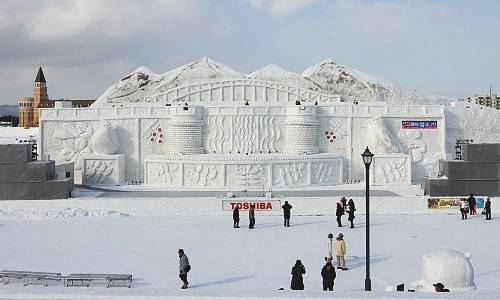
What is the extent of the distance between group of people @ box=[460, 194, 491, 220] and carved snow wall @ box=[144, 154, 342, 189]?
346 inches

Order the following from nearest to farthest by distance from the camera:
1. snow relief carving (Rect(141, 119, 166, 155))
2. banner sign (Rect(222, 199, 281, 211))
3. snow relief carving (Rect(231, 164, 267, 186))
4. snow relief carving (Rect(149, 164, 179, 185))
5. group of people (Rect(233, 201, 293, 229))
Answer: group of people (Rect(233, 201, 293, 229)) < banner sign (Rect(222, 199, 281, 211)) < snow relief carving (Rect(231, 164, 267, 186)) < snow relief carving (Rect(149, 164, 179, 185)) < snow relief carving (Rect(141, 119, 166, 155))

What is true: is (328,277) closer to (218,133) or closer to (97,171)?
(218,133)

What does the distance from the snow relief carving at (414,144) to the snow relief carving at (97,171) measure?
58.6 feet

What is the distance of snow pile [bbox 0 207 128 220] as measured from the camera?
23969mm

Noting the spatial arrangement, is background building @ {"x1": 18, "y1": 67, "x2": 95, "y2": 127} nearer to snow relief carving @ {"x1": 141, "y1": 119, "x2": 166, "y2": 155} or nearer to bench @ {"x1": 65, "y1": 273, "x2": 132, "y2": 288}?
snow relief carving @ {"x1": 141, "y1": 119, "x2": 166, "y2": 155}

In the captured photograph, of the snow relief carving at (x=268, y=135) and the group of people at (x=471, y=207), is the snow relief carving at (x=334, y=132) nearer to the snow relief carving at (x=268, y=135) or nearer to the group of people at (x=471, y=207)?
the snow relief carving at (x=268, y=135)

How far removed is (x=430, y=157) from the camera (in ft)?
109

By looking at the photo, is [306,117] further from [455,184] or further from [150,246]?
[150,246]

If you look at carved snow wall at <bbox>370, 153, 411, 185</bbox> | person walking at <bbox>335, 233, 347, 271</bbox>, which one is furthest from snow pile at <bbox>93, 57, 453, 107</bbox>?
person walking at <bbox>335, 233, 347, 271</bbox>

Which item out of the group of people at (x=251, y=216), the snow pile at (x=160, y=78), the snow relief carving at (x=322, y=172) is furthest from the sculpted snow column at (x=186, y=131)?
the group of people at (x=251, y=216)

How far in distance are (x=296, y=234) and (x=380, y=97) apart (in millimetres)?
24629

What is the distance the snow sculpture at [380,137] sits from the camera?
3225 centimetres

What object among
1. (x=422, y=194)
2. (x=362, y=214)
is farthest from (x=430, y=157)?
(x=362, y=214)

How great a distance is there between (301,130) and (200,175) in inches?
265
